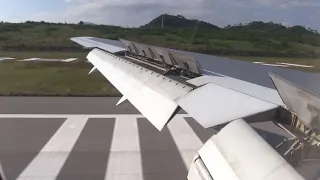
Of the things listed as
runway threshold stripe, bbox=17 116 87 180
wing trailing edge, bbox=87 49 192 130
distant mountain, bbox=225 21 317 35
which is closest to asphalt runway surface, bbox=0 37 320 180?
runway threshold stripe, bbox=17 116 87 180

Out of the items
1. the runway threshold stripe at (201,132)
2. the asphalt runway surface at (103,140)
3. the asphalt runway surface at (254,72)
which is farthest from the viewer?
the runway threshold stripe at (201,132)

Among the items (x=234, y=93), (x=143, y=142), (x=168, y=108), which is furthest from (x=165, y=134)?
(x=234, y=93)

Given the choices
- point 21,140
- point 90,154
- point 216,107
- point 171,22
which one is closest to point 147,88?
point 171,22

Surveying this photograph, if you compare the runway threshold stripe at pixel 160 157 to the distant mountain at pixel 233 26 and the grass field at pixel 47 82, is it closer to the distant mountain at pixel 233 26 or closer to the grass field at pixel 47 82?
the distant mountain at pixel 233 26

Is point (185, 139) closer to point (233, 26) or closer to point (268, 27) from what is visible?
point (233, 26)

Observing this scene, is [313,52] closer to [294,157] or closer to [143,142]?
[294,157]

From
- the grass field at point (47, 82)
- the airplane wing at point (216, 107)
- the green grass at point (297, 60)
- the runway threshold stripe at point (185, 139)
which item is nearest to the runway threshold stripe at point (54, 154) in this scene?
the airplane wing at point (216, 107)

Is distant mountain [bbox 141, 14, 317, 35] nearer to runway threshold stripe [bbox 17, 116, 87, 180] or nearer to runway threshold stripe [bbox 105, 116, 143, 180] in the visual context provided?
runway threshold stripe [bbox 105, 116, 143, 180]
